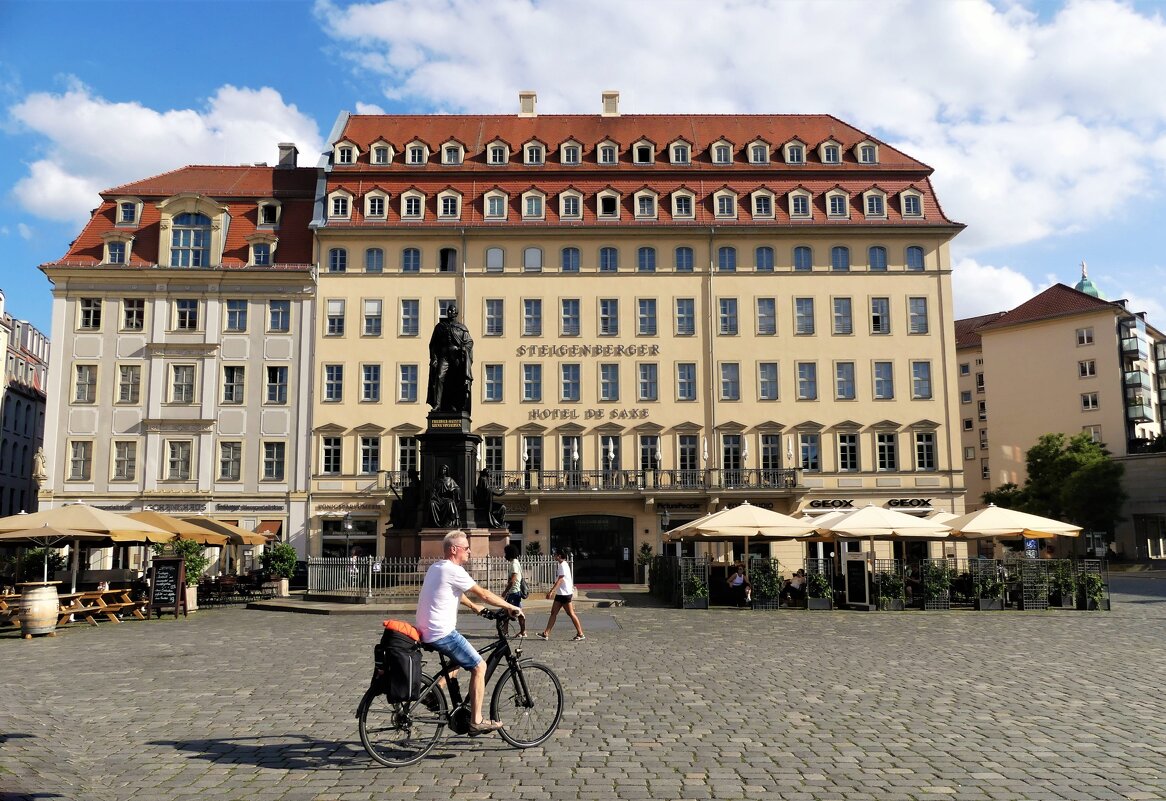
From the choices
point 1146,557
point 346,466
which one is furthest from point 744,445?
point 1146,557

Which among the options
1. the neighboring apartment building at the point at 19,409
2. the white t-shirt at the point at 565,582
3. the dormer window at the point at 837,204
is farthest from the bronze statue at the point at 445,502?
the neighboring apartment building at the point at 19,409

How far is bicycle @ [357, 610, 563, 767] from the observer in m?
Result: 7.87

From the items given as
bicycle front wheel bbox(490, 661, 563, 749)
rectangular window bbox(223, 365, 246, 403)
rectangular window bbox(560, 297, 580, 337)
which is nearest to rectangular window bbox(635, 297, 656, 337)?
rectangular window bbox(560, 297, 580, 337)

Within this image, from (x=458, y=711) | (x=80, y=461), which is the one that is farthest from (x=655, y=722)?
(x=80, y=461)

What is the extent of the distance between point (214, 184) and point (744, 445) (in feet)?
88.3

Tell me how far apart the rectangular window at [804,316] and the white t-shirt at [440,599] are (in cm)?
3841

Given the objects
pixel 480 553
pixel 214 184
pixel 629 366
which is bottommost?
pixel 480 553

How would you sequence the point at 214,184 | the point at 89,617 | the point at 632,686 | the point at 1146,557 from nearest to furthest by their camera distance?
the point at 632,686
the point at 89,617
the point at 214,184
the point at 1146,557

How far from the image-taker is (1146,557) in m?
60.8

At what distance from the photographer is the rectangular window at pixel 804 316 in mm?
44812

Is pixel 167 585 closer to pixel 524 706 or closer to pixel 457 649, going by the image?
pixel 524 706

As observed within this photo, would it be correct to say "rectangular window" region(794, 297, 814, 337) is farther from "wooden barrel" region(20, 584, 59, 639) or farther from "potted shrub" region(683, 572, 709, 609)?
"wooden barrel" region(20, 584, 59, 639)

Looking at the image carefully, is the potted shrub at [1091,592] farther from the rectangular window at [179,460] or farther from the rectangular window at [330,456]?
the rectangular window at [179,460]

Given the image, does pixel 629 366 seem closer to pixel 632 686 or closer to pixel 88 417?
pixel 88 417
